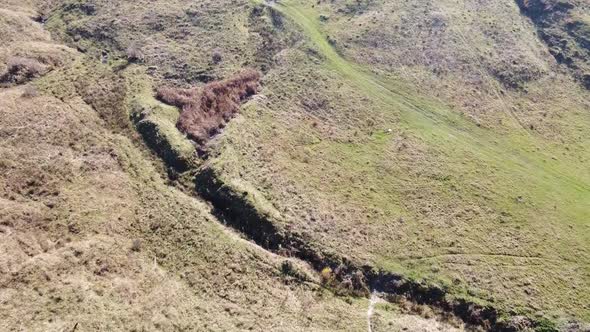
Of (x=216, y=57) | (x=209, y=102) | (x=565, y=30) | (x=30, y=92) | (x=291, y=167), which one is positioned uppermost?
(x=565, y=30)

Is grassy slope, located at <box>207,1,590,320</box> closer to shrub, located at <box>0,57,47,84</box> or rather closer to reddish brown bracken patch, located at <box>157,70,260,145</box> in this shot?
reddish brown bracken patch, located at <box>157,70,260,145</box>

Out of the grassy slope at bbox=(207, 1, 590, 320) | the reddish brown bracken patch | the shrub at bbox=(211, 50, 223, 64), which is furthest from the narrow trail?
the shrub at bbox=(211, 50, 223, 64)

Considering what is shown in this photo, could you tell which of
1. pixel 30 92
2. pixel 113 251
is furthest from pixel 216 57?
pixel 113 251

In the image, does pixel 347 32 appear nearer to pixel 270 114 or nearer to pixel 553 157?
pixel 270 114

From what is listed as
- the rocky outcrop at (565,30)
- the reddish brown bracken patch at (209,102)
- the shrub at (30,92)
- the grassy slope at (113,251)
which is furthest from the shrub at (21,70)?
the rocky outcrop at (565,30)

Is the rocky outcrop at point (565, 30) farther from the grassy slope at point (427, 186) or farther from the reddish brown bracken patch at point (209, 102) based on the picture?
the reddish brown bracken patch at point (209, 102)

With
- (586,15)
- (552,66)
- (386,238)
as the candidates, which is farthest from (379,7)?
(386,238)

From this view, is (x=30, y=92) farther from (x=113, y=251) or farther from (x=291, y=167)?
(x=291, y=167)
